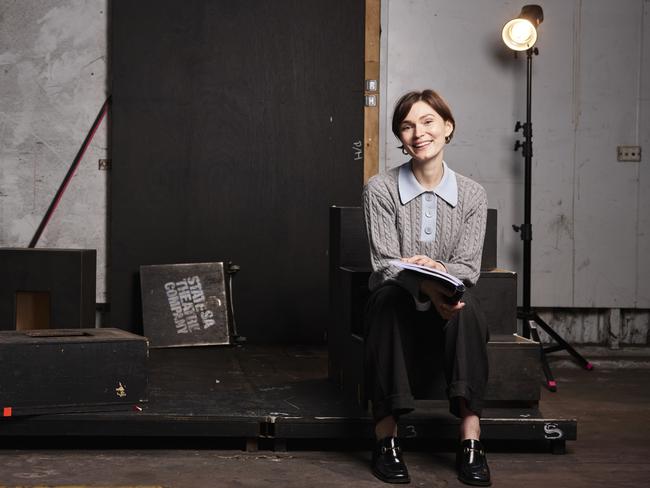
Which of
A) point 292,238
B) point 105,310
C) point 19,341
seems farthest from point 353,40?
point 19,341

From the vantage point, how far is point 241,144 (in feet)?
16.7

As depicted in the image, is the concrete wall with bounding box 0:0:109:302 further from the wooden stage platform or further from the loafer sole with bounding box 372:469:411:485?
the loafer sole with bounding box 372:469:411:485

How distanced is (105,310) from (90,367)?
2.10 meters

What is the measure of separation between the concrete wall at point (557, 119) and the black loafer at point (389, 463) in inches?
101

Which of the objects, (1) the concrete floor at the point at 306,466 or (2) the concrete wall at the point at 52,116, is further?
(2) the concrete wall at the point at 52,116

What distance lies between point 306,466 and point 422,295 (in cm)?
65

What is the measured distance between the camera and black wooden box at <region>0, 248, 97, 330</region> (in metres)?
4.48

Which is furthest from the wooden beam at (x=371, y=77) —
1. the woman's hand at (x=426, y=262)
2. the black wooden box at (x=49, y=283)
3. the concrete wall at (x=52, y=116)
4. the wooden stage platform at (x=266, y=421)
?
the woman's hand at (x=426, y=262)

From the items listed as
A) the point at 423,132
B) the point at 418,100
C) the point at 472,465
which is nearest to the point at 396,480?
the point at 472,465

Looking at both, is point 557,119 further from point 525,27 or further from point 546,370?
point 546,370

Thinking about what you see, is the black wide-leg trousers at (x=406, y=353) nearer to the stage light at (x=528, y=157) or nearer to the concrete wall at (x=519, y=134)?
the stage light at (x=528, y=157)

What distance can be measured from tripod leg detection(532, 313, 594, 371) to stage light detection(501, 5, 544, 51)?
1378 millimetres

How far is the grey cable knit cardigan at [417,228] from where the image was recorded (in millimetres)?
2977

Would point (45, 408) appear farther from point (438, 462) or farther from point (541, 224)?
point (541, 224)
